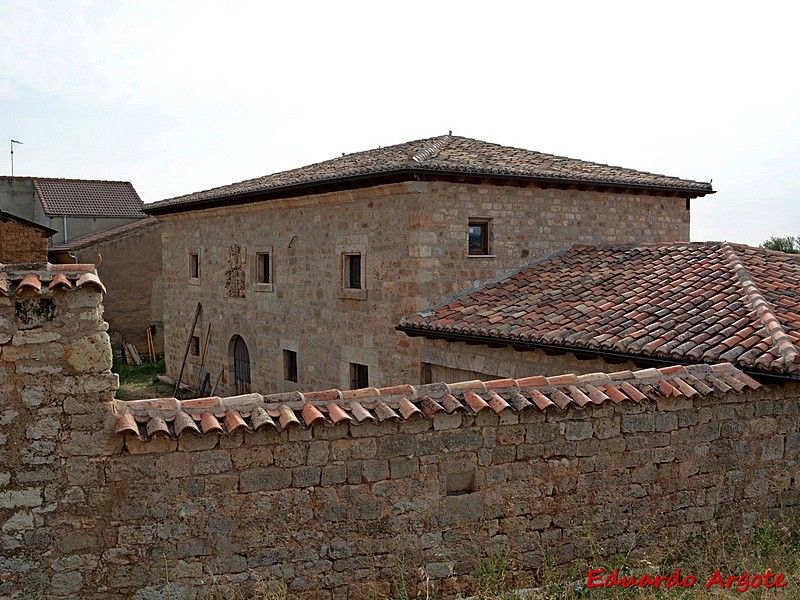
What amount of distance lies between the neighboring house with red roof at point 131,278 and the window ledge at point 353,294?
12.3 m

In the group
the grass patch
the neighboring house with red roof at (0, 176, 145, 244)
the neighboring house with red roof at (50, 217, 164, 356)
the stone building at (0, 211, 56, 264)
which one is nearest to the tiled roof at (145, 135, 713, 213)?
the stone building at (0, 211, 56, 264)

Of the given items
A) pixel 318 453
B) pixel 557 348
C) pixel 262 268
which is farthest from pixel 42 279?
pixel 262 268

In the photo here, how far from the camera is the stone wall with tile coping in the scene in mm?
4672

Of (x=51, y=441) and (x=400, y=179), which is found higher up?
(x=400, y=179)

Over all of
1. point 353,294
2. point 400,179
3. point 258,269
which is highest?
point 400,179

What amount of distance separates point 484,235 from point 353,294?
2376 millimetres

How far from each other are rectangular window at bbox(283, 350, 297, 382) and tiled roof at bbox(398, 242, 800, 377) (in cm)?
400

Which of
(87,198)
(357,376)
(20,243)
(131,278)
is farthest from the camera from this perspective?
(87,198)

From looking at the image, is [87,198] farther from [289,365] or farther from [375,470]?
[375,470]

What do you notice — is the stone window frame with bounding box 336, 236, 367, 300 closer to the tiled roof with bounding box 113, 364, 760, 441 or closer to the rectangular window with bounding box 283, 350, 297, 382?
the rectangular window with bounding box 283, 350, 297, 382

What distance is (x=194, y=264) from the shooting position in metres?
18.4

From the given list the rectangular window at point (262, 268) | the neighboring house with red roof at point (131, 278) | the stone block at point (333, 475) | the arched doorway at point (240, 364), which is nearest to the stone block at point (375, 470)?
the stone block at point (333, 475)

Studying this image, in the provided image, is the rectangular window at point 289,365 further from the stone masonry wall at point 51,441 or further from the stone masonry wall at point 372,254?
the stone masonry wall at point 51,441

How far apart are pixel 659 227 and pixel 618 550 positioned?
965cm
